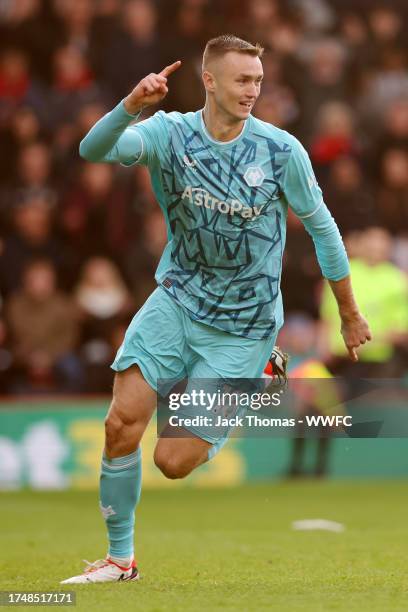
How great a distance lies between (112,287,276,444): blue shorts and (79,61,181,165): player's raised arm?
832mm

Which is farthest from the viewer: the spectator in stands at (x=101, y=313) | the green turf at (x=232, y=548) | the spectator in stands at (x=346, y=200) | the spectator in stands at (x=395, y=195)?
the spectator in stands at (x=395, y=195)

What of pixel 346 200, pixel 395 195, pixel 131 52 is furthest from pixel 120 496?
pixel 131 52

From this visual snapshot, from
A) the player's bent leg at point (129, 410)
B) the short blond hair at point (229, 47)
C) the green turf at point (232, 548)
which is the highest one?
the short blond hair at point (229, 47)

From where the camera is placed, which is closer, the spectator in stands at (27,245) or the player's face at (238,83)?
the player's face at (238,83)

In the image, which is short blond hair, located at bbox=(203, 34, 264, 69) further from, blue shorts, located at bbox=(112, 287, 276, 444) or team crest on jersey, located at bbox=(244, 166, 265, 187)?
blue shorts, located at bbox=(112, 287, 276, 444)

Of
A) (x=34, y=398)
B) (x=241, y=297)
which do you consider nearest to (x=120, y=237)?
(x=34, y=398)

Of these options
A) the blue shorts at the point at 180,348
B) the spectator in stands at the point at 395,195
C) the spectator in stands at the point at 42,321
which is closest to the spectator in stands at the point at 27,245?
the spectator in stands at the point at 42,321

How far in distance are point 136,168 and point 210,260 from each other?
7754mm

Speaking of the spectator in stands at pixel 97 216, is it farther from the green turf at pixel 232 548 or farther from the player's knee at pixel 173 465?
the player's knee at pixel 173 465

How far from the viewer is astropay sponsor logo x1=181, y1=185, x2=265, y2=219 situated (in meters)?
7.05

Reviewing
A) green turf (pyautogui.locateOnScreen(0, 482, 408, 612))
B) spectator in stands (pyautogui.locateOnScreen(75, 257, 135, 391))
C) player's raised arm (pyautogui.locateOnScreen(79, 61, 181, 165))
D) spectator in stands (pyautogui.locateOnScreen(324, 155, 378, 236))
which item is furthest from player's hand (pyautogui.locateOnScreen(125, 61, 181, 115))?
spectator in stands (pyautogui.locateOnScreen(324, 155, 378, 236))

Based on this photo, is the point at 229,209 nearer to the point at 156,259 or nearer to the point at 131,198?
the point at 156,259

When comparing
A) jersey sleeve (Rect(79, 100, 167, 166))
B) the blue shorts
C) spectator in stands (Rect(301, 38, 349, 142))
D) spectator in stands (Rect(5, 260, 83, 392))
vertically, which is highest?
spectator in stands (Rect(301, 38, 349, 142))

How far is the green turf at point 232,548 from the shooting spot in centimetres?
668
